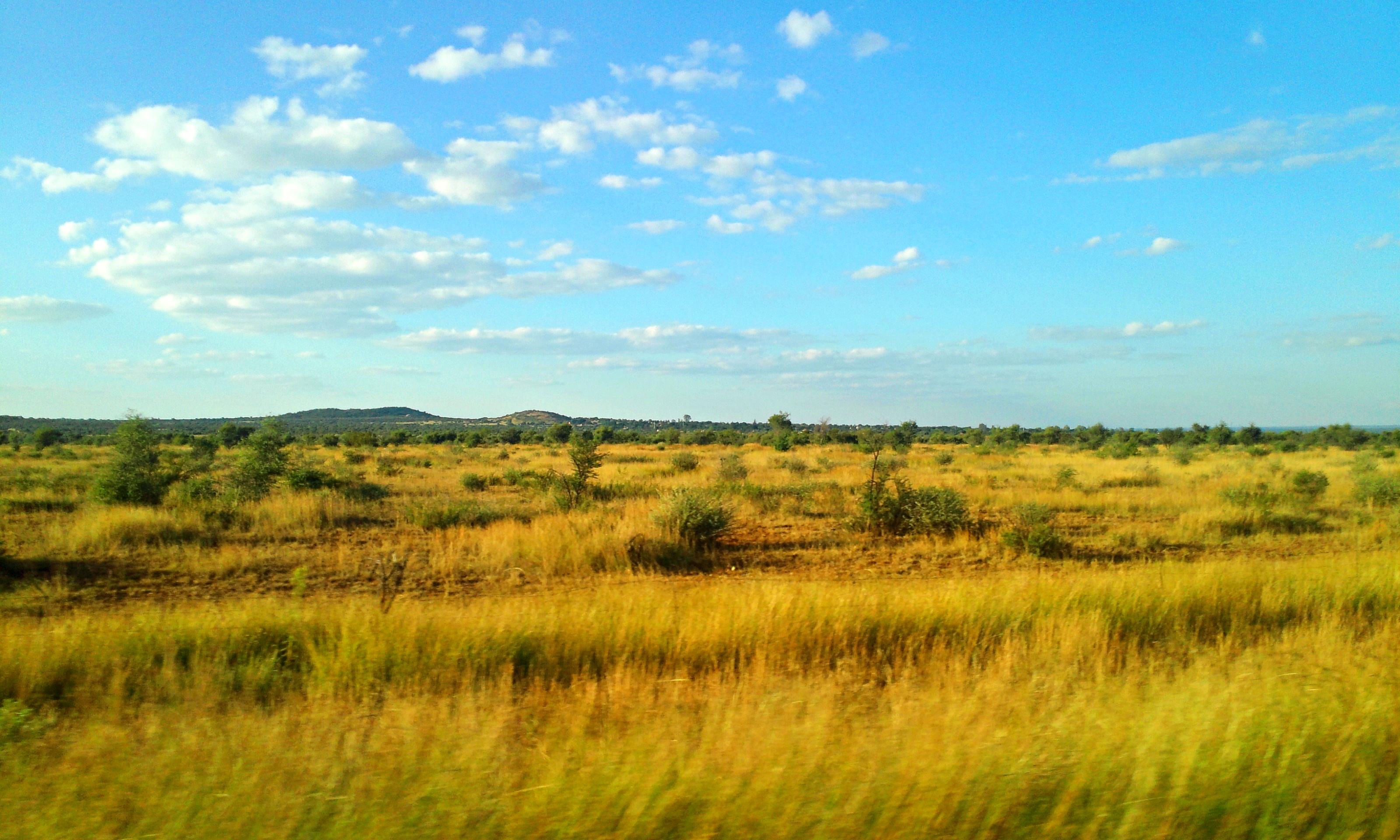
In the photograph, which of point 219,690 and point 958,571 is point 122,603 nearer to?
point 219,690

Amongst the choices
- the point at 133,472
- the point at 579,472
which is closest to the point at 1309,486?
the point at 579,472

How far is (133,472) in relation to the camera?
50.6 feet

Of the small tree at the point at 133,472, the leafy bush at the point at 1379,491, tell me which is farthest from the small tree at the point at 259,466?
the leafy bush at the point at 1379,491

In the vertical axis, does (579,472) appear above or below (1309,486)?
above

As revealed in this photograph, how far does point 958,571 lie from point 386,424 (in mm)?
136188

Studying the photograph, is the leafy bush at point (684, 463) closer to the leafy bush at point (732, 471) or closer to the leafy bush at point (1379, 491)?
the leafy bush at point (732, 471)

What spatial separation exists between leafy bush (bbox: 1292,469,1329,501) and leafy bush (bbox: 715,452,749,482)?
15.1 m

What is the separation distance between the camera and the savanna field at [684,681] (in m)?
3.30

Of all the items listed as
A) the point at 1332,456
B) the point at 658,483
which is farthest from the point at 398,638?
the point at 1332,456

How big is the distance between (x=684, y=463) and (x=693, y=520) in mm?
16031

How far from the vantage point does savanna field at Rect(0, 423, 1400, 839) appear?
330 centimetres

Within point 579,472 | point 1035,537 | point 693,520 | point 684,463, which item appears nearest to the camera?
point 1035,537

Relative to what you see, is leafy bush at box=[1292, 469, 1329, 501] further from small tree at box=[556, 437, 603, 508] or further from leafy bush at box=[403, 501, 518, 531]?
leafy bush at box=[403, 501, 518, 531]

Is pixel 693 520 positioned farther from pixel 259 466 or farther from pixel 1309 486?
pixel 1309 486
